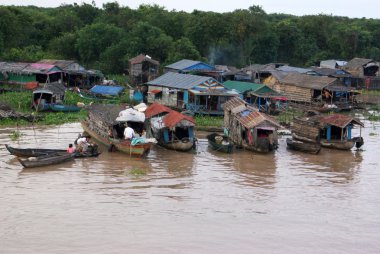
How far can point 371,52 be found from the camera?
6188 centimetres

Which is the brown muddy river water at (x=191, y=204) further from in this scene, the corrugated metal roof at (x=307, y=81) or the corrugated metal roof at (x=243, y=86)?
the corrugated metal roof at (x=307, y=81)

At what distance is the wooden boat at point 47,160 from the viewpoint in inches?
741

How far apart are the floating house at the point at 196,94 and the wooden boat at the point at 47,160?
504 inches

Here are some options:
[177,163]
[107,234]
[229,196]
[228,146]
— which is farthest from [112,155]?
[107,234]

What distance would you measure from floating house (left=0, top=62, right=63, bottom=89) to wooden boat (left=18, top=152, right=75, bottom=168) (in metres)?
18.1

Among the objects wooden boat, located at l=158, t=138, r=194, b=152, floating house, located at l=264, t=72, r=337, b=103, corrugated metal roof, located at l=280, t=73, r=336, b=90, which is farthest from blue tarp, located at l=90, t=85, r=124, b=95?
wooden boat, located at l=158, t=138, r=194, b=152

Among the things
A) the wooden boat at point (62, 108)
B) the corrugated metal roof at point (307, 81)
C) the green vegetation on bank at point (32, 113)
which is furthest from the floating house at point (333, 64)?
the wooden boat at point (62, 108)

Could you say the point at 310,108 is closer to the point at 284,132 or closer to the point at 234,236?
the point at 284,132

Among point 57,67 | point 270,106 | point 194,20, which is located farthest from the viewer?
point 194,20

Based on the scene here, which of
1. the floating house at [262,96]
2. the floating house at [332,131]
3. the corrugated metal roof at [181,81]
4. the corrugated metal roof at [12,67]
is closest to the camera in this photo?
the floating house at [332,131]

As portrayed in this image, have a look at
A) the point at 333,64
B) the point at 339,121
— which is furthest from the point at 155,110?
the point at 333,64

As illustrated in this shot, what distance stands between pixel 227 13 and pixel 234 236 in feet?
145

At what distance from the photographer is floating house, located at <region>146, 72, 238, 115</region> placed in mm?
32062

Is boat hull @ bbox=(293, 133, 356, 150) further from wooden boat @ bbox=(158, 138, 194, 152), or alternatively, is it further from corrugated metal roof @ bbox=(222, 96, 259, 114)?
wooden boat @ bbox=(158, 138, 194, 152)
